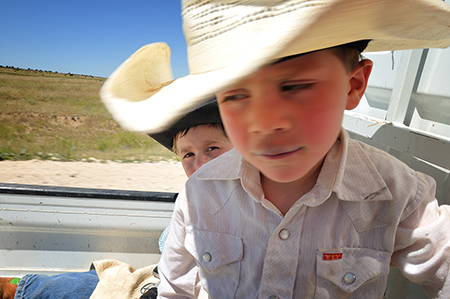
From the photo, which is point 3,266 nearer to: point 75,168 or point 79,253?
point 79,253

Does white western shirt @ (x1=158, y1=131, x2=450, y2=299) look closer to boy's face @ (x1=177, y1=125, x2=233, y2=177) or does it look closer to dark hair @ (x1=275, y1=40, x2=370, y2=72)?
dark hair @ (x1=275, y1=40, x2=370, y2=72)

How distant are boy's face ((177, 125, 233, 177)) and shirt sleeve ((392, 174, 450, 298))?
0.89 metres

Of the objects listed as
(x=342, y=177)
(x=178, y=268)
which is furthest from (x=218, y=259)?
(x=342, y=177)

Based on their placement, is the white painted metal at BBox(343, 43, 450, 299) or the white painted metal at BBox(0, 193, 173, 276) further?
the white painted metal at BBox(0, 193, 173, 276)

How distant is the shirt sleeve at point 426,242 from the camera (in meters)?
0.76

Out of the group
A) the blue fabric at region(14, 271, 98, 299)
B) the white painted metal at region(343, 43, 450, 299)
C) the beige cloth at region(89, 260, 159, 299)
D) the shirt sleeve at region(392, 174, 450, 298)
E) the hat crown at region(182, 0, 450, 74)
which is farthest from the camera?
the beige cloth at region(89, 260, 159, 299)

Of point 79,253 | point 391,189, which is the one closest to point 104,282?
point 79,253

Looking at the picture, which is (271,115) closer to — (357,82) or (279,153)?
(279,153)

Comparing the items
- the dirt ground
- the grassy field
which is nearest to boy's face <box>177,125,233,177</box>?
the dirt ground

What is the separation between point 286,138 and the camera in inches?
26.7

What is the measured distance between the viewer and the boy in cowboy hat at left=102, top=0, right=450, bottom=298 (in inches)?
20.5

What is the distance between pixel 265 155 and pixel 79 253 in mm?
1772

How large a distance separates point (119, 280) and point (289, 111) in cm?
147

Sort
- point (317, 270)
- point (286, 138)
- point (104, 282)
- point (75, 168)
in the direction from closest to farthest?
point (286, 138) → point (317, 270) → point (104, 282) → point (75, 168)
